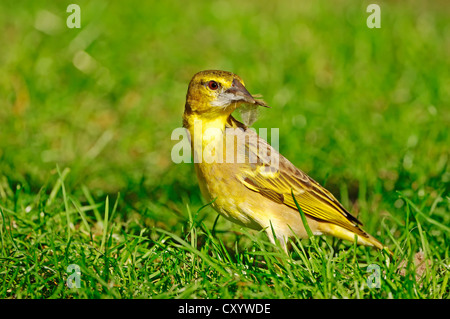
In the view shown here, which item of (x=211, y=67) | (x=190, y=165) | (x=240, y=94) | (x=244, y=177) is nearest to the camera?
(x=240, y=94)

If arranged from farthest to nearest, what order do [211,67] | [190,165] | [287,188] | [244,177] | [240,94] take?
[211,67], [190,165], [287,188], [244,177], [240,94]

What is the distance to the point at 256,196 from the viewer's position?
407 cm

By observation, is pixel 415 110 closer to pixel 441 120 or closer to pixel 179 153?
pixel 441 120

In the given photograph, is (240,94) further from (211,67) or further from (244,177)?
(211,67)

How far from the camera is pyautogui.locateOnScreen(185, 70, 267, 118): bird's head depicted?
390cm

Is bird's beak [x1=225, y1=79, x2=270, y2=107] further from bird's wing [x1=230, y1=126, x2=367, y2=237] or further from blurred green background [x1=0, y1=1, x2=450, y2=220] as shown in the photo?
blurred green background [x1=0, y1=1, x2=450, y2=220]

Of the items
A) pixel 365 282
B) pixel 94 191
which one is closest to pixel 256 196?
pixel 365 282

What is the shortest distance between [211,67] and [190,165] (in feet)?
6.57

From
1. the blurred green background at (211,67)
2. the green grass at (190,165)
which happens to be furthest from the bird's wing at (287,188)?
the blurred green background at (211,67)

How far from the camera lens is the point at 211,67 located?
7.48 metres

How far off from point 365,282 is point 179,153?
294cm

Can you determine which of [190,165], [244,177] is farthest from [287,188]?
[190,165]

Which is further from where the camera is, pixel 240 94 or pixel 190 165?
pixel 190 165
